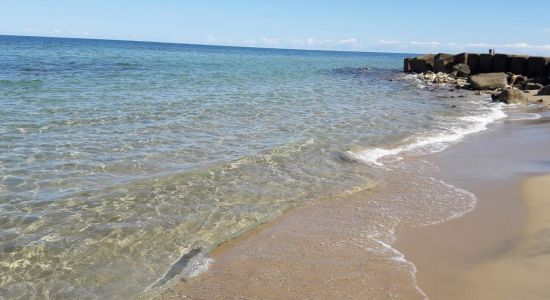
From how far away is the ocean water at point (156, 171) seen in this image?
5.46m

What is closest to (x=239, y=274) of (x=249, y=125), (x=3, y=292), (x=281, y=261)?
(x=281, y=261)

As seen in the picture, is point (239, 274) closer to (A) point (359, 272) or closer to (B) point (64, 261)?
(A) point (359, 272)

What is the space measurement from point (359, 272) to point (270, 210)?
7.73 ft

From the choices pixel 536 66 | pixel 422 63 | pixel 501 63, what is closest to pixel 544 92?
pixel 536 66

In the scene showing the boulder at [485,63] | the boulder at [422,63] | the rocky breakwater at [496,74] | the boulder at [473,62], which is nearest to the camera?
the rocky breakwater at [496,74]

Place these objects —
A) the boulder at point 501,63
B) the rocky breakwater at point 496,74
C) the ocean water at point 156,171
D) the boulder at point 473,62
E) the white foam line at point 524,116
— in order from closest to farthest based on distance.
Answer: the ocean water at point 156,171 → the white foam line at point 524,116 → the rocky breakwater at point 496,74 → the boulder at point 501,63 → the boulder at point 473,62

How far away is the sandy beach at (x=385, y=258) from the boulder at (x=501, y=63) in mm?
30496

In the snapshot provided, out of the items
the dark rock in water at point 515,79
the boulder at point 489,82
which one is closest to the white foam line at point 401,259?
the boulder at point 489,82

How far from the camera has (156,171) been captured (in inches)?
347

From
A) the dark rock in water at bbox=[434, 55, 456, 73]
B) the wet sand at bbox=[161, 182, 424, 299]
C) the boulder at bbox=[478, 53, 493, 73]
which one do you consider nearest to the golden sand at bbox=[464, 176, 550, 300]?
the wet sand at bbox=[161, 182, 424, 299]

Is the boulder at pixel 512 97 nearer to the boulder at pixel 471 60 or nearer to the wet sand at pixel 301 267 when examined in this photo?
the boulder at pixel 471 60

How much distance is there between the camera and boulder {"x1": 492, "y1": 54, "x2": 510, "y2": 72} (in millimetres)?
35281

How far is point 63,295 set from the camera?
473 centimetres

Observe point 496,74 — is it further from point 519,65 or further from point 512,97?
point 512,97
